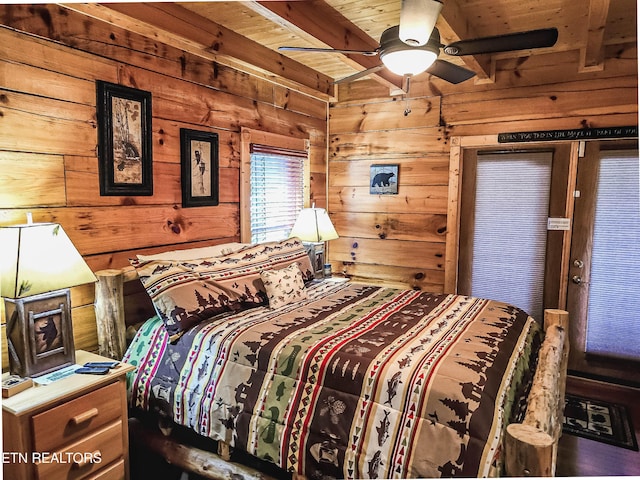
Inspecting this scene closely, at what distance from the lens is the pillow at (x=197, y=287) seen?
219 cm

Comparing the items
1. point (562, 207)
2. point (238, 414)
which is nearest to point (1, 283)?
point (238, 414)

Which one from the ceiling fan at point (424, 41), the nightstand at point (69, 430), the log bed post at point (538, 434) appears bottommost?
the nightstand at point (69, 430)

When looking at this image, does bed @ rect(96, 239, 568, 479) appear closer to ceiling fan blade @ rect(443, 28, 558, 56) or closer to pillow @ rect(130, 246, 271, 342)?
pillow @ rect(130, 246, 271, 342)

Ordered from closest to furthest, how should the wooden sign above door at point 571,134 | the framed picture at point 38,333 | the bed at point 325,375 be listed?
the bed at point 325,375
the framed picture at point 38,333
the wooden sign above door at point 571,134

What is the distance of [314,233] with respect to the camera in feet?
11.5

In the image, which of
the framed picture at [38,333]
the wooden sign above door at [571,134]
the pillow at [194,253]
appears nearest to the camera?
the framed picture at [38,333]

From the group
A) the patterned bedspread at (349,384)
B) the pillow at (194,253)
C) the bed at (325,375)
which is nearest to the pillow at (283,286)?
the bed at (325,375)

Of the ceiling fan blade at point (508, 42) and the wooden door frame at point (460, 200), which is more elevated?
the ceiling fan blade at point (508, 42)

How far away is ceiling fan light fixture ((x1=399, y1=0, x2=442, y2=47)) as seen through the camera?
1.59 m

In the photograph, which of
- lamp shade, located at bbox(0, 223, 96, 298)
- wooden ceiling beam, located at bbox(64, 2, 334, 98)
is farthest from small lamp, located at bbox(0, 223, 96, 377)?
wooden ceiling beam, located at bbox(64, 2, 334, 98)

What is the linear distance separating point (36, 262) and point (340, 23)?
7.24 ft

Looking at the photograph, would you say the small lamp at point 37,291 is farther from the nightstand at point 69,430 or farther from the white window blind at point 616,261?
the white window blind at point 616,261

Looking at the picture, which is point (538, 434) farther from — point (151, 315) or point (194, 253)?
point (151, 315)

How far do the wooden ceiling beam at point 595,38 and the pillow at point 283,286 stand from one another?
7.00ft
